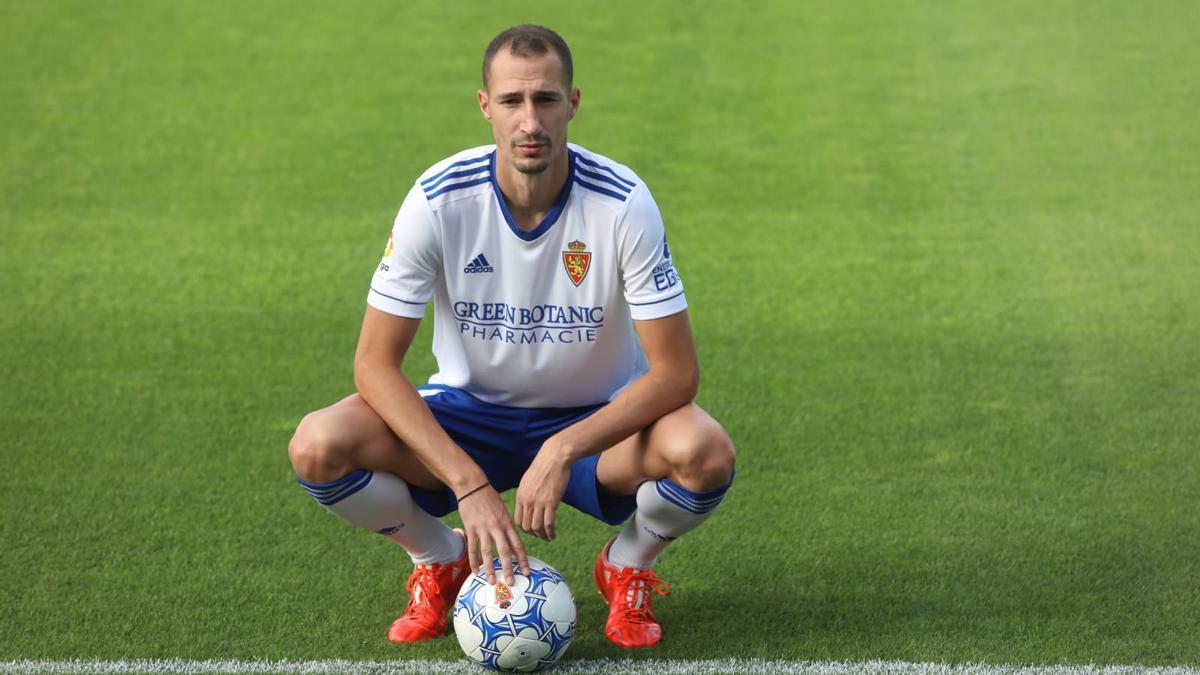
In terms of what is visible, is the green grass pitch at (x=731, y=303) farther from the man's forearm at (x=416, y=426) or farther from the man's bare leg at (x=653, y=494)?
the man's forearm at (x=416, y=426)

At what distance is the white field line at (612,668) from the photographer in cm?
357

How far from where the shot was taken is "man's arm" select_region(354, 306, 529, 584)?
349 cm

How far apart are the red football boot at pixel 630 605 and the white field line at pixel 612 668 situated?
12 centimetres

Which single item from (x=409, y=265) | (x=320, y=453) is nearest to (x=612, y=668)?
(x=320, y=453)

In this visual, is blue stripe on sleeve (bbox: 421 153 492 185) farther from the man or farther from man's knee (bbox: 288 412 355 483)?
man's knee (bbox: 288 412 355 483)

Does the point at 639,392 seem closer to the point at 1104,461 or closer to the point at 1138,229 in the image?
the point at 1104,461

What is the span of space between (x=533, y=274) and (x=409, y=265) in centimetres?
32

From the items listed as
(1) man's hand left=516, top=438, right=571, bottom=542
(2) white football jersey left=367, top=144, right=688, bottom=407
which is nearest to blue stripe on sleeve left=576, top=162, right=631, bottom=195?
A: (2) white football jersey left=367, top=144, right=688, bottom=407

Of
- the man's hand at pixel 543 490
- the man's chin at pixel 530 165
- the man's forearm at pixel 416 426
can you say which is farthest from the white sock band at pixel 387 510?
the man's chin at pixel 530 165

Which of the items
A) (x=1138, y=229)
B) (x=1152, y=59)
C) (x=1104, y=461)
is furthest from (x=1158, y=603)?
(x=1152, y=59)

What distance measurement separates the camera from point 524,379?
3.87 meters

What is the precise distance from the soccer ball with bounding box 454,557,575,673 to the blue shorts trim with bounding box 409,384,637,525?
370 millimetres

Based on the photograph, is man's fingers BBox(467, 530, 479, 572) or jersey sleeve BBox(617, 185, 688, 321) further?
jersey sleeve BBox(617, 185, 688, 321)

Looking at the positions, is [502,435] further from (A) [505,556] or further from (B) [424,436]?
(A) [505,556]
